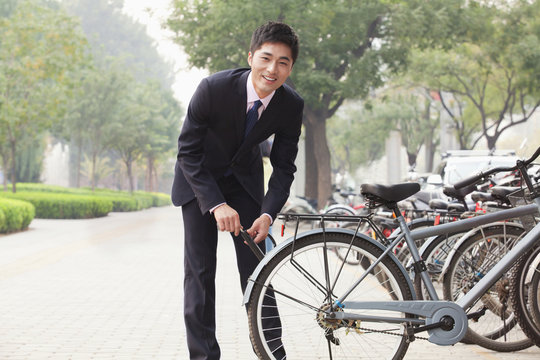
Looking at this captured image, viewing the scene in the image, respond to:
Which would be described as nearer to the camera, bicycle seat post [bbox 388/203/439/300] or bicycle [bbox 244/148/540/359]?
bicycle [bbox 244/148/540/359]

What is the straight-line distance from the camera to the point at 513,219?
4.83 m

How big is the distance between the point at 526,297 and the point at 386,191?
124 cm

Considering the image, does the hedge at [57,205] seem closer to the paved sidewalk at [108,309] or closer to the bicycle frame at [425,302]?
the paved sidewalk at [108,309]

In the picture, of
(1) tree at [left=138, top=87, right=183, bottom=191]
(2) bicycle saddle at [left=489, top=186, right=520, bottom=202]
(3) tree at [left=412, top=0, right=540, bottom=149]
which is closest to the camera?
(2) bicycle saddle at [left=489, top=186, right=520, bottom=202]

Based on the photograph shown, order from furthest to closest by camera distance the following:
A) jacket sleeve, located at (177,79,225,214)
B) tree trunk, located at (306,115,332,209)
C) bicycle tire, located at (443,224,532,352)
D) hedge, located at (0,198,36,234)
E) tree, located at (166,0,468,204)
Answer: tree trunk, located at (306,115,332,209) < tree, located at (166,0,468,204) < hedge, located at (0,198,36,234) < bicycle tire, located at (443,224,532,352) < jacket sleeve, located at (177,79,225,214)

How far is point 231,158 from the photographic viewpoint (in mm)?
4129

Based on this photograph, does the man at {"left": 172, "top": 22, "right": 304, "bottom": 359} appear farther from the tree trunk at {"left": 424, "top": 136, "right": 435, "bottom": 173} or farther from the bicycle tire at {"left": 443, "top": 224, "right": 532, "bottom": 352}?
the tree trunk at {"left": 424, "top": 136, "right": 435, "bottom": 173}

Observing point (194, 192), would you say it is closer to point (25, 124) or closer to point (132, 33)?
point (25, 124)

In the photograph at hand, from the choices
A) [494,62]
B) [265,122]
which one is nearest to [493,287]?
[265,122]

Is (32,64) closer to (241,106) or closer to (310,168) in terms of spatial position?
(310,168)

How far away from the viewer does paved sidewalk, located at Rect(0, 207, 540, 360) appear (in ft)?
17.9

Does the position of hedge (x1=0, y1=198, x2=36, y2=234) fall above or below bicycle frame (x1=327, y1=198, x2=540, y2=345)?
below

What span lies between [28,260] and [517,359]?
8.85 meters

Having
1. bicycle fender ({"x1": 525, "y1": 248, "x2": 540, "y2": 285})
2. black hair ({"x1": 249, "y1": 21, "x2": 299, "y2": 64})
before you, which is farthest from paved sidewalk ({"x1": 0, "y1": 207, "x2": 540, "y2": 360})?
black hair ({"x1": 249, "y1": 21, "x2": 299, "y2": 64})
